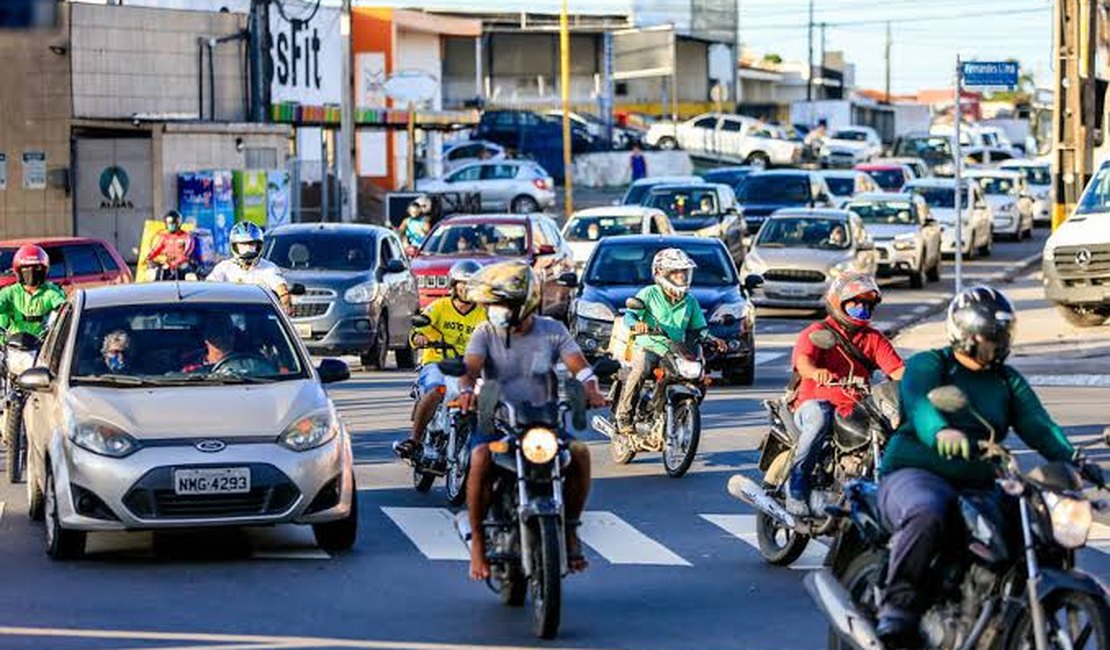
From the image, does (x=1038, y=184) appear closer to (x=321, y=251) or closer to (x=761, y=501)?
(x=321, y=251)

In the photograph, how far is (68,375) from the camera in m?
13.9

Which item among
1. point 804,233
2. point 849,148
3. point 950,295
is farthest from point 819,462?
point 849,148

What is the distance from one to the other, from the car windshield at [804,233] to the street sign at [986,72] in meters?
6.16

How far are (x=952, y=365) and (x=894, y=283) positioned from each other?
119ft

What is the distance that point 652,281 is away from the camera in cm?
2670

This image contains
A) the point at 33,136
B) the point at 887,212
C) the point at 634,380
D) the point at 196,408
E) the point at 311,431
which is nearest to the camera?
the point at 196,408

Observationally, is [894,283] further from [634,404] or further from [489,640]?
[489,640]

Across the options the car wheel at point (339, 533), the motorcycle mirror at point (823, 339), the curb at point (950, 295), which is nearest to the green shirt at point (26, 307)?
the car wheel at point (339, 533)

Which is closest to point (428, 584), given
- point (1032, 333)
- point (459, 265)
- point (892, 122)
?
point (459, 265)

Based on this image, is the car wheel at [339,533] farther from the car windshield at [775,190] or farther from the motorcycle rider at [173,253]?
the car windshield at [775,190]

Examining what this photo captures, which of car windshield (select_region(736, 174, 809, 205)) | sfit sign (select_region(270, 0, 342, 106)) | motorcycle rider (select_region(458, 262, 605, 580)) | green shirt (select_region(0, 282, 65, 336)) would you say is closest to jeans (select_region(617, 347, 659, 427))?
green shirt (select_region(0, 282, 65, 336))

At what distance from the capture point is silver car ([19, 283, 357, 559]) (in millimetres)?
12961

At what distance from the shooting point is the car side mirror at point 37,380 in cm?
1375

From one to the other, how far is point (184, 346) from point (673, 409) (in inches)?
187
